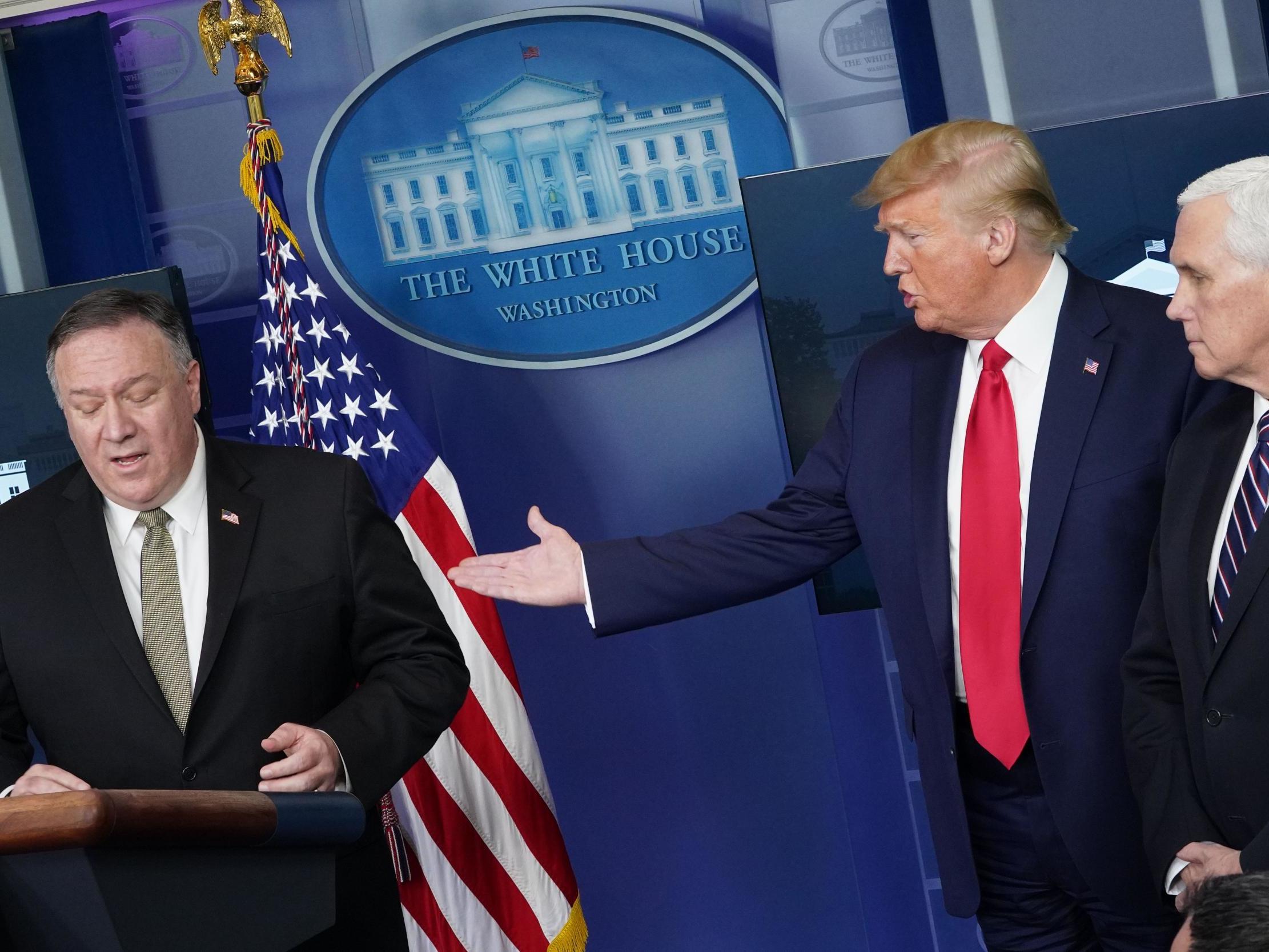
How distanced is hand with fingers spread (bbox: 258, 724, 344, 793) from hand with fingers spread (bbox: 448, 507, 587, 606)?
0.48 meters

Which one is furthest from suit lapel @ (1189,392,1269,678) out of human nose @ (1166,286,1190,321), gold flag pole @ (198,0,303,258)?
gold flag pole @ (198,0,303,258)

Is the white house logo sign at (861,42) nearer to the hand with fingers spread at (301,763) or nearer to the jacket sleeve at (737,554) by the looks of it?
the jacket sleeve at (737,554)

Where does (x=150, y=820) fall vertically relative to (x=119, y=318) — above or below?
below

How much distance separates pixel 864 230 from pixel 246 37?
155 cm

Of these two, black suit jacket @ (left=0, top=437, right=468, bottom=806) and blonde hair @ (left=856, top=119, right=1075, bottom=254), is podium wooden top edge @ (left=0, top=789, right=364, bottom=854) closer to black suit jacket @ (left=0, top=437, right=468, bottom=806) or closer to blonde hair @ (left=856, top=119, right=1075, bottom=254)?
black suit jacket @ (left=0, top=437, right=468, bottom=806)

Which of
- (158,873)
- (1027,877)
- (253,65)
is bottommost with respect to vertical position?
(1027,877)

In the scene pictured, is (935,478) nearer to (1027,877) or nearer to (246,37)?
(1027,877)

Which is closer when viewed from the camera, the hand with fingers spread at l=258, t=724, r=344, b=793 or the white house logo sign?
the hand with fingers spread at l=258, t=724, r=344, b=793

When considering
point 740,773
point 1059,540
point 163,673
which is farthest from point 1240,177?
point 740,773

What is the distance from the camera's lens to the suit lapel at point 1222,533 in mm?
1802

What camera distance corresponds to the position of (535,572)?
245 cm

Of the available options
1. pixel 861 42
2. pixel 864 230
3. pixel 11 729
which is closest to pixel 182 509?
pixel 11 729

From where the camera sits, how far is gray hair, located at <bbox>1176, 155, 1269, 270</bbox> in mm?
1814

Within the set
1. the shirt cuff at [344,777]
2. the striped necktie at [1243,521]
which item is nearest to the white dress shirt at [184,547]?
the shirt cuff at [344,777]
